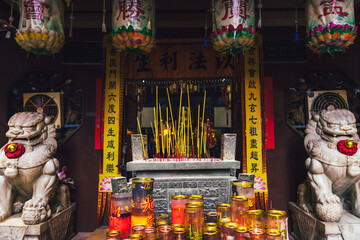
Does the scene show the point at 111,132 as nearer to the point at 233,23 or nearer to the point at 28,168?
the point at 28,168

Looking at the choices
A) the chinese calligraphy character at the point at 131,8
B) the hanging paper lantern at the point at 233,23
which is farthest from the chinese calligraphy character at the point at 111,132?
the hanging paper lantern at the point at 233,23

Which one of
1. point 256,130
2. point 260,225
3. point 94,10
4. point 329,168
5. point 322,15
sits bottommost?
point 260,225

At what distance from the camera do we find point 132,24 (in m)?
2.15

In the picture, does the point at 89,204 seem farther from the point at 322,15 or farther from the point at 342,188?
the point at 322,15

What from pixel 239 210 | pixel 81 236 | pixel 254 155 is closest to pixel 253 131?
pixel 254 155

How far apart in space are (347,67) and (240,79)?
4.28 feet

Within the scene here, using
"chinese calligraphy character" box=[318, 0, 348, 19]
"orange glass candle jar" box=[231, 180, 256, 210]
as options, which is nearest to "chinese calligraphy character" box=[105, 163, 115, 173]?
"orange glass candle jar" box=[231, 180, 256, 210]

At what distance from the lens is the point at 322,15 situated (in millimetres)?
2143

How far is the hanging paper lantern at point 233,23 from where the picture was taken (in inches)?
83.5

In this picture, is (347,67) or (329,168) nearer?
(329,168)

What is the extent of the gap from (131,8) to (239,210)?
1.68 m

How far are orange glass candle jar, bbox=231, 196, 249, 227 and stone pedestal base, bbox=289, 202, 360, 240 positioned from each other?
3.20ft

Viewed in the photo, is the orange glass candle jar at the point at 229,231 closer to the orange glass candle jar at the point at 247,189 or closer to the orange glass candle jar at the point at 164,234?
the orange glass candle jar at the point at 164,234

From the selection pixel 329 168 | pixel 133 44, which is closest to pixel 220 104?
pixel 329 168
